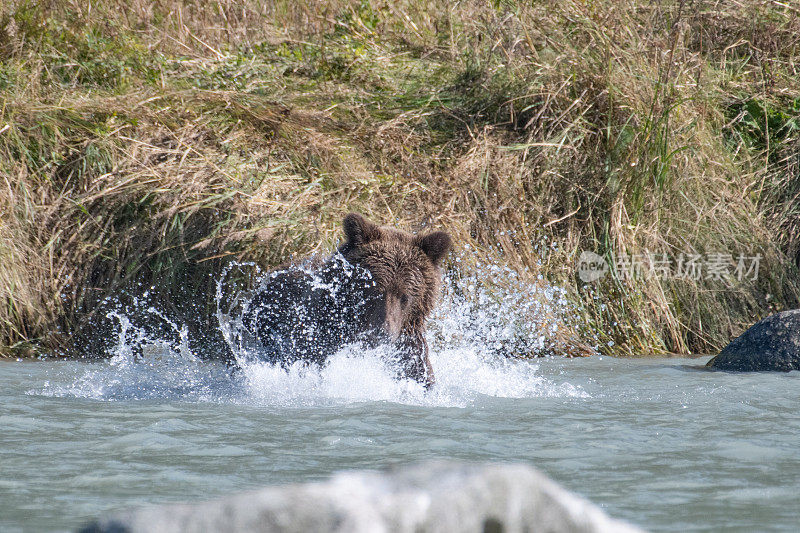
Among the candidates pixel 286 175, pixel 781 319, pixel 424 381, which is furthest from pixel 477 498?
pixel 286 175

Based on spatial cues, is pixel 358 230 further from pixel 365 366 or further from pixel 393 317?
A: pixel 365 366

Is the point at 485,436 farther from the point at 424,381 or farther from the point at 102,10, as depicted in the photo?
the point at 102,10

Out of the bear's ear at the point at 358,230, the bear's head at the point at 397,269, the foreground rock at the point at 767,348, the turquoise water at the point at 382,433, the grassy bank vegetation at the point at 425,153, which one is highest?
the grassy bank vegetation at the point at 425,153

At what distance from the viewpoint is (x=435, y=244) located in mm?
6129

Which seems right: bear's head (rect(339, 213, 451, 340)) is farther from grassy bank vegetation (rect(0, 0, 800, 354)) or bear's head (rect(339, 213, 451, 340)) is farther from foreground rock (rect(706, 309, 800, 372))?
foreground rock (rect(706, 309, 800, 372))

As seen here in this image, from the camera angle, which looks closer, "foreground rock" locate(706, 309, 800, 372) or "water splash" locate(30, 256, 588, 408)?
"water splash" locate(30, 256, 588, 408)

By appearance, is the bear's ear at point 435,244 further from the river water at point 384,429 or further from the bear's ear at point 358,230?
the river water at point 384,429

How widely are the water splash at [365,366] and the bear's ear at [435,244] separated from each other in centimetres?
74

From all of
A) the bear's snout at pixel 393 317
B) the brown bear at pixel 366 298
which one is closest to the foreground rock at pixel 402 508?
the bear's snout at pixel 393 317

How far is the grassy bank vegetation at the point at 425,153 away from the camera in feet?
27.0

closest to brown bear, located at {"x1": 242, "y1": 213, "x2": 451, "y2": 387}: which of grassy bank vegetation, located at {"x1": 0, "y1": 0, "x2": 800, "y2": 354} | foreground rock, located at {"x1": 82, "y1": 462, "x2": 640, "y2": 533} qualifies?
grassy bank vegetation, located at {"x1": 0, "y1": 0, "x2": 800, "y2": 354}

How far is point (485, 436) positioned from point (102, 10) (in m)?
8.75

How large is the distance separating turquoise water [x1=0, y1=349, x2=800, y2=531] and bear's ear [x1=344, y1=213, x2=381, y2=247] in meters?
0.79

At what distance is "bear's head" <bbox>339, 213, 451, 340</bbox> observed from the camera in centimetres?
597
